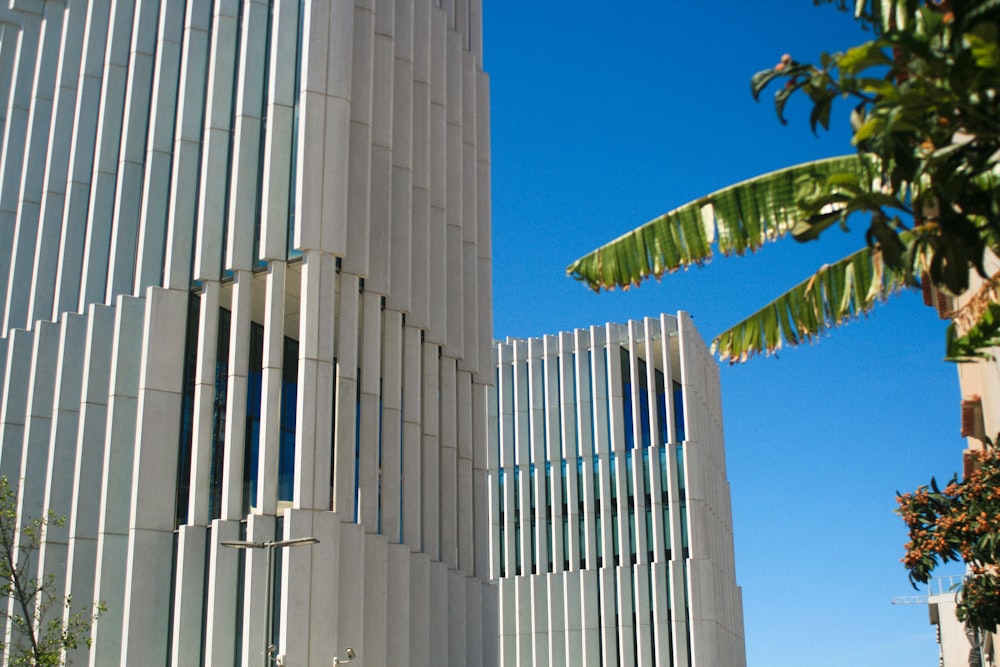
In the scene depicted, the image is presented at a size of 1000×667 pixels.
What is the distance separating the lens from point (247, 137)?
30.9 m

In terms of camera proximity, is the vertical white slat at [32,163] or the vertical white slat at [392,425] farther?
the vertical white slat at [32,163]

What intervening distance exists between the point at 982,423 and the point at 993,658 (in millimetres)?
11372

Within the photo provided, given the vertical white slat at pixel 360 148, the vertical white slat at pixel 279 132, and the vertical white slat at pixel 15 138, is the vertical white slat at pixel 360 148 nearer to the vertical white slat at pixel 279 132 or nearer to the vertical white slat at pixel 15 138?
the vertical white slat at pixel 279 132

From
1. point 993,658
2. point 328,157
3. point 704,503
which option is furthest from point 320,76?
point 704,503

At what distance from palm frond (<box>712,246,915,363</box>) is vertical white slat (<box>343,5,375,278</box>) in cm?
1912

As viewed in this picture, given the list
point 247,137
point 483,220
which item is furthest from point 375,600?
point 483,220

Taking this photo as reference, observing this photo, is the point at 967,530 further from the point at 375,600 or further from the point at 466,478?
the point at 466,478

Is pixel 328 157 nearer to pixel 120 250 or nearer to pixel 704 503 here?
pixel 120 250

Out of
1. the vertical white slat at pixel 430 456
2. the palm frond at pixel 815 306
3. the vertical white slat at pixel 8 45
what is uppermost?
the vertical white slat at pixel 8 45

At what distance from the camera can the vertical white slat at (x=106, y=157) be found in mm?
32562

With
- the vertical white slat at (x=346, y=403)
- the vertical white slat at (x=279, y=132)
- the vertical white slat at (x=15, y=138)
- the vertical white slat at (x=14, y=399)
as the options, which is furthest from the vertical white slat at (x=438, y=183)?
the vertical white slat at (x=15, y=138)

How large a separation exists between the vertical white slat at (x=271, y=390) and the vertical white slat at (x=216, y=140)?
179cm

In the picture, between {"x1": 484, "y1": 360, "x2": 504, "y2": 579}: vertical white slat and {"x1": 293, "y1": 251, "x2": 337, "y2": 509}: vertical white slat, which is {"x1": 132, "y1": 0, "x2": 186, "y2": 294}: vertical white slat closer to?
{"x1": 293, "y1": 251, "x2": 337, "y2": 509}: vertical white slat

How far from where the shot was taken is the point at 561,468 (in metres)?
61.7
